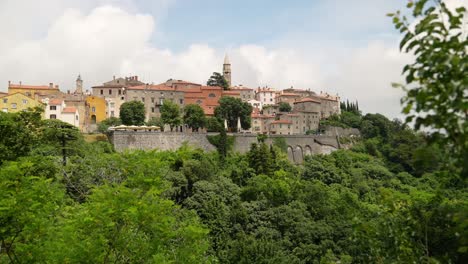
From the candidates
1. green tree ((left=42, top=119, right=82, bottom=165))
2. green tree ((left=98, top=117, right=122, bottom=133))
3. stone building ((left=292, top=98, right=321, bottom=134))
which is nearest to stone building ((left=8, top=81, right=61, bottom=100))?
green tree ((left=98, top=117, right=122, bottom=133))

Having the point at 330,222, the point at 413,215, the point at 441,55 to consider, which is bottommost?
the point at 330,222

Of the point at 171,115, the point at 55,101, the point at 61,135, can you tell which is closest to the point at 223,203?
the point at 61,135

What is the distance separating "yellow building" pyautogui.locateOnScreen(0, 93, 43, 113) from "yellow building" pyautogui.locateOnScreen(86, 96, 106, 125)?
990cm

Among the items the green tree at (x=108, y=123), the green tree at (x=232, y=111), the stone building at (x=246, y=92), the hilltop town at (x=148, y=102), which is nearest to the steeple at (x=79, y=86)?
the hilltop town at (x=148, y=102)

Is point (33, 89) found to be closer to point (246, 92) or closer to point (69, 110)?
point (69, 110)

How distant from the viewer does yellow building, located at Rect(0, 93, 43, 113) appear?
5338 centimetres

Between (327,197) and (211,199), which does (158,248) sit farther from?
(327,197)

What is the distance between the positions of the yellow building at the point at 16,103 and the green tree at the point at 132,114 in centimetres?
1020

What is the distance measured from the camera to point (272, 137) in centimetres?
5872

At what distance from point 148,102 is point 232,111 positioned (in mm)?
11506

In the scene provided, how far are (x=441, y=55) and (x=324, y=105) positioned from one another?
278 ft

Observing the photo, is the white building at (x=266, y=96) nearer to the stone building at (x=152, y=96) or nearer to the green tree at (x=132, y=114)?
the stone building at (x=152, y=96)

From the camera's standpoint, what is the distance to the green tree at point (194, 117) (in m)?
60.8

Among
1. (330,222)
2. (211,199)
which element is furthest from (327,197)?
(211,199)
